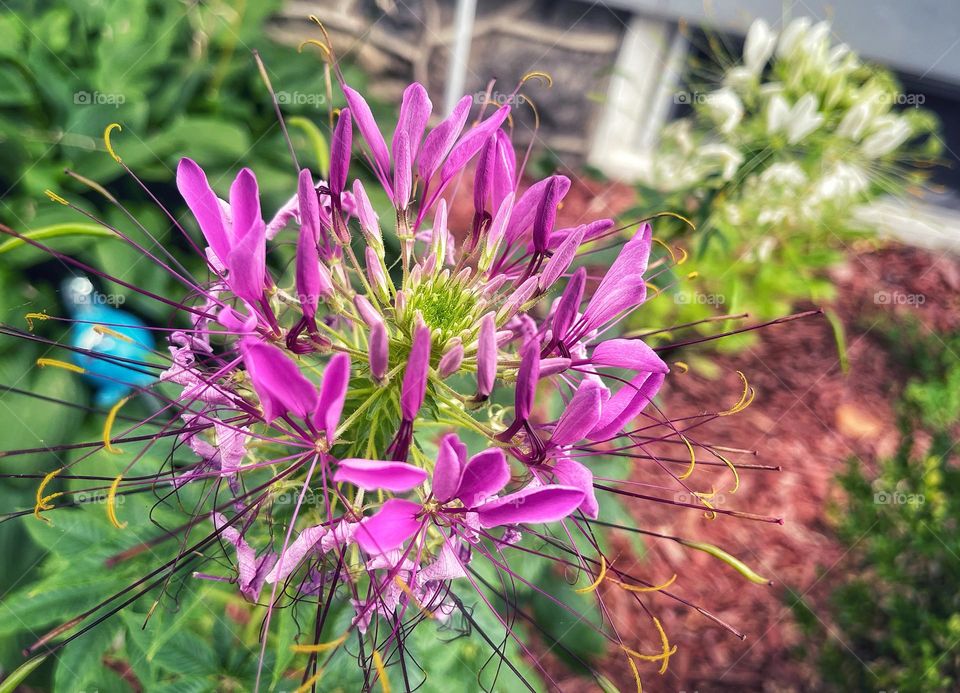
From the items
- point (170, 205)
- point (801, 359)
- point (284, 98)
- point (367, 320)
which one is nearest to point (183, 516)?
point (367, 320)

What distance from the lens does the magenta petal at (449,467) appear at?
81cm

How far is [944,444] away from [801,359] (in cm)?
137

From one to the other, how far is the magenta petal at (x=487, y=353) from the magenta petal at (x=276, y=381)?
0.73 feet

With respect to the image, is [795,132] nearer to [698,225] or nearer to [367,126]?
[698,225]

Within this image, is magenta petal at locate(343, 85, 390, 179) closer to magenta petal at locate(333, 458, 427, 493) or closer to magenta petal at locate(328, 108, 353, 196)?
magenta petal at locate(328, 108, 353, 196)

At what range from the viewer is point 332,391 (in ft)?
2.61

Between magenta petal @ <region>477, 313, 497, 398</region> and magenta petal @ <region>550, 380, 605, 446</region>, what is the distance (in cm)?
11

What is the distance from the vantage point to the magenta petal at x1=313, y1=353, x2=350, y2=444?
77 cm

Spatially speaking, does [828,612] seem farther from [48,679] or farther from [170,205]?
[170,205]

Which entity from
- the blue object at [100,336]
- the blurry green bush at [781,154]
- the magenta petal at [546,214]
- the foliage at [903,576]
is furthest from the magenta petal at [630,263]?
the foliage at [903,576]

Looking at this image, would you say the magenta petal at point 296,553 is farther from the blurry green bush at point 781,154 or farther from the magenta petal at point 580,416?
the blurry green bush at point 781,154

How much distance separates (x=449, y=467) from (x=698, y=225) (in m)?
1.78

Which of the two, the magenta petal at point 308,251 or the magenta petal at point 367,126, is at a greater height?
the magenta petal at point 367,126

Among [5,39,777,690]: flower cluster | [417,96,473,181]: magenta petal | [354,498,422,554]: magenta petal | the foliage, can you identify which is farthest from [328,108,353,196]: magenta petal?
the foliage
